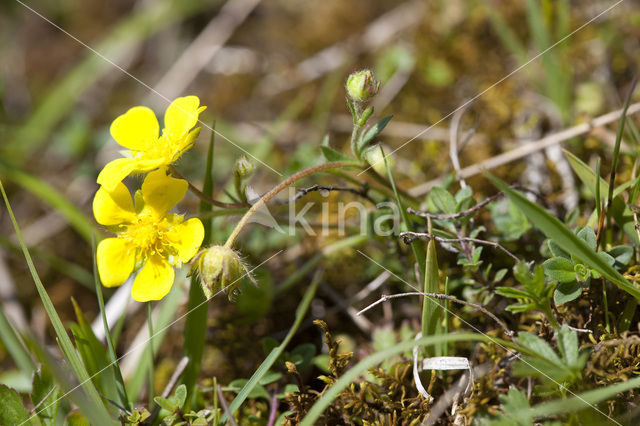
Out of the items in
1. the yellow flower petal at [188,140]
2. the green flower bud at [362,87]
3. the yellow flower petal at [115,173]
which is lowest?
the yellow flower petal at [115,173]

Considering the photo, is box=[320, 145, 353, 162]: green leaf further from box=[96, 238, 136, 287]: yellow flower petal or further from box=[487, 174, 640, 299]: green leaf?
box=[96, 238, 136, 287]: yellow flower petal

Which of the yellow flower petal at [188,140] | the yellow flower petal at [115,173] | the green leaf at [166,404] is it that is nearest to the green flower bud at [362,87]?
the yellow flower petal at [188,140]

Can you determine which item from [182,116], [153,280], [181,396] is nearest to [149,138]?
[182,116]

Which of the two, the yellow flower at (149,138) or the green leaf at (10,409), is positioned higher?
the yellow flower at (149,138)

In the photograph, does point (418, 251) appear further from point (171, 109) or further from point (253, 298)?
point (171, 109)

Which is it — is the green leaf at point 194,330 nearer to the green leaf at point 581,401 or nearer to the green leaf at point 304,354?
the green leaf at point 304,354

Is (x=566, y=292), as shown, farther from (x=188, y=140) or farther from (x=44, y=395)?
(x=44, y=395)

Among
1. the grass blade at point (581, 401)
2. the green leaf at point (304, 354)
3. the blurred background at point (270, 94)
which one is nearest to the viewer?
the grass blade at point (581, 401)

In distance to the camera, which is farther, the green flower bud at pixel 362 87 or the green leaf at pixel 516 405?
the green flower bud at pixel 362 87

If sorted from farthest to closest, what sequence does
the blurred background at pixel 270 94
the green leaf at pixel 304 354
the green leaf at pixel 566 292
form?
the blurred background at pixel 270 94
the green leaf at pixel 304 354
the green leaf at pixel 566 292
